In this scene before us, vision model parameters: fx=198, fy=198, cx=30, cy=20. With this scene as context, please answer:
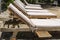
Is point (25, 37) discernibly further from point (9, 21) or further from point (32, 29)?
point (32, 29)

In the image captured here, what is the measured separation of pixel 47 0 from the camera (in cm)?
1111

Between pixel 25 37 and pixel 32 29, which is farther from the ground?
pixel 32 29

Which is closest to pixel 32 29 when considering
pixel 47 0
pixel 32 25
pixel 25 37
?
pixel 32 25

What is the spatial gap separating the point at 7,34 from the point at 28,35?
50cm

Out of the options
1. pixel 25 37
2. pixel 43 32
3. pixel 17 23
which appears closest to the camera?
pixel 43 32

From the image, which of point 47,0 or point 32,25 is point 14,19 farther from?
point 47,0

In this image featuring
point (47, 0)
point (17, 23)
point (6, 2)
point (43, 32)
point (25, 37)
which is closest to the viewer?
point (43, 32)

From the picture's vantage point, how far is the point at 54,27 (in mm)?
3449

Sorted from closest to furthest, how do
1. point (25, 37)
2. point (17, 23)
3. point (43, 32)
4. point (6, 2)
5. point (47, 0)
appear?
point (43, 32), point (25, 37), point (17, 23), point (6, 2), point (47, 0)

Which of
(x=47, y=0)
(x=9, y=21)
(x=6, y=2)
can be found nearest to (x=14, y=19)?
(x=9, y=21)

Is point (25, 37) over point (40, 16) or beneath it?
beneath

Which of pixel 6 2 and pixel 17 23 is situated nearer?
pixel 17 23

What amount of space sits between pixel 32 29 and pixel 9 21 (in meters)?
1.38

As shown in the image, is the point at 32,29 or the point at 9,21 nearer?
the point at 32,29
